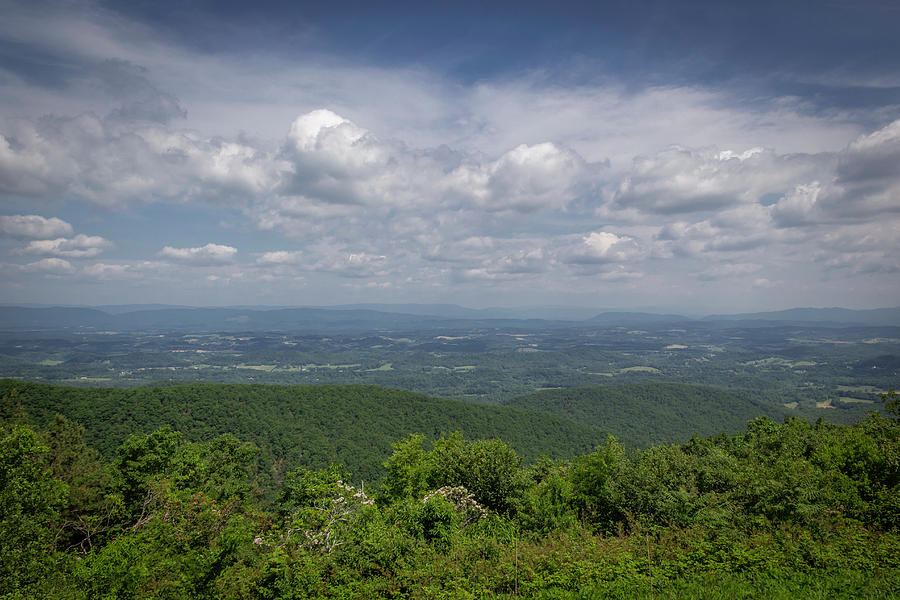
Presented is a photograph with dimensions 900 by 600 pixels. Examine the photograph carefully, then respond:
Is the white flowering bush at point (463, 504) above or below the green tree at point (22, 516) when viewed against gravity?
below

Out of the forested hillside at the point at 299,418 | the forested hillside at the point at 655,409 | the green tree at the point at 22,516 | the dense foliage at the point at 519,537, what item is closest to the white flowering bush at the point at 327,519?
the dense foliage at the point at 519,537

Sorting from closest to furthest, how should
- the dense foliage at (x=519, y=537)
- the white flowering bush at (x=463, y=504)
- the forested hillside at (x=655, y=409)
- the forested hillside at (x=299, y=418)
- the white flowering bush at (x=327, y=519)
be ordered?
the dense foliage at (x=519, y=537)
the white flowering bush at (x=327, y=519)
the white flowering bush at (x=463, y=504)
the forested hillside at (x=299, y=418)
the forested hillside at (x=655, y=409)

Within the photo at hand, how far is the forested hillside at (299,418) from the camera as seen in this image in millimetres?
79375

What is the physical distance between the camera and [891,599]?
10.2m

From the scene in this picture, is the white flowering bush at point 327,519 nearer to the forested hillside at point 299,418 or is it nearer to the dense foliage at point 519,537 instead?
the dense foliage at point 519,537

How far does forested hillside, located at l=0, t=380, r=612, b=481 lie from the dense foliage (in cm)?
4161

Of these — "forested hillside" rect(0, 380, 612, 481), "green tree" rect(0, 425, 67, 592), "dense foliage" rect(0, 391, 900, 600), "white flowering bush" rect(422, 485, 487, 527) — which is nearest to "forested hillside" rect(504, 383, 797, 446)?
"forested hillside" rect(0, 380, 612, 481)

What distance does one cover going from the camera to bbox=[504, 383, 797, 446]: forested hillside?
15500 centimetres

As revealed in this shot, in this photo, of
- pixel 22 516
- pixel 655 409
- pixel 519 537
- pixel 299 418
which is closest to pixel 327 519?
pixel 519 537

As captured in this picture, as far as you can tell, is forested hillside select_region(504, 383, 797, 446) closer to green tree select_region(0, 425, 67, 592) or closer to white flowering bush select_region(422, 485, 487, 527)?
white flowering bush select_region(422, 485, 487, 527)

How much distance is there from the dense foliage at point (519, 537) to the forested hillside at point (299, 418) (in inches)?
1638

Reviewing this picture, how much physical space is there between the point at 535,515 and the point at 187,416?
97.0m

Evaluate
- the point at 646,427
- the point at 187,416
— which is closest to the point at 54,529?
the point at 187,416

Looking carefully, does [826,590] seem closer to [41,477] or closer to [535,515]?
[535,515]
